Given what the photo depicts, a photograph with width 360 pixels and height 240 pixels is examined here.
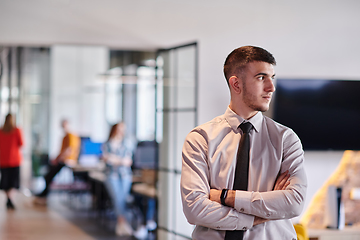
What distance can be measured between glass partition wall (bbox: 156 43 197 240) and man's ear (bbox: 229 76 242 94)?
258cm

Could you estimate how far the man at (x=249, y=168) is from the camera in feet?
5.59

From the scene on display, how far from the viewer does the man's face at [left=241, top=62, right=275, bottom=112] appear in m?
1.70

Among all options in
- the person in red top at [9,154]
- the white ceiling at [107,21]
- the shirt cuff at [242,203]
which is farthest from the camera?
the person in red top at [9,154]

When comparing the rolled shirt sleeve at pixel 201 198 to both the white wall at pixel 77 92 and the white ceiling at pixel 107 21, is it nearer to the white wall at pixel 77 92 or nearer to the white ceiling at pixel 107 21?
the white ceiling at pixel 107 21

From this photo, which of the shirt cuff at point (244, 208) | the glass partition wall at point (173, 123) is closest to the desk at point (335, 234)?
the glass partition wall at point (173, 123)

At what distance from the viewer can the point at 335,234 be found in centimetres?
400

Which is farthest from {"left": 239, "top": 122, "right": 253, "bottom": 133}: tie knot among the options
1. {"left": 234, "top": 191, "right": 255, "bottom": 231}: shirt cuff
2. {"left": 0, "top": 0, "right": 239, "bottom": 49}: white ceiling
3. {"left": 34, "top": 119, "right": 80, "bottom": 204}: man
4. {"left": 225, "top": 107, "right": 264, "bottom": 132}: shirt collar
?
{"left": 34, "top": 119, "right": 80, "bottom": 204}: man

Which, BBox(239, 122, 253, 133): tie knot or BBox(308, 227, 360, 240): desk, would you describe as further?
BBox(308, 227, 360, 240): desk

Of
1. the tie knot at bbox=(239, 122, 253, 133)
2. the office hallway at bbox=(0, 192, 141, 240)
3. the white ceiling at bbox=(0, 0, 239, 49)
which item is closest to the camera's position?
the tie knot at bbox=(239, 122, 253, 133)

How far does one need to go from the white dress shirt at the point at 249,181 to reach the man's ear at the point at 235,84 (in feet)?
0.42

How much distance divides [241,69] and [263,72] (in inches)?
3.6

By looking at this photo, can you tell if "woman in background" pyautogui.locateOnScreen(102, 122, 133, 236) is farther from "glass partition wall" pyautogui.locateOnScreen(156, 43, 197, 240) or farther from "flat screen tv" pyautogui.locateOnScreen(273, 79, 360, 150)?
"flat screen tv" pyautogui.locateOnScreen(273, 79, 360, 150)

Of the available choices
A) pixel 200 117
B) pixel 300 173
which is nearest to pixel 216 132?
pixel 300 173

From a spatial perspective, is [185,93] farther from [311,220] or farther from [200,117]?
[311,220]
